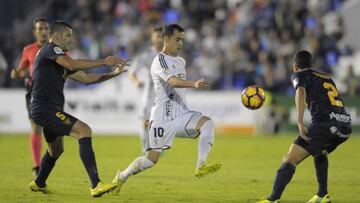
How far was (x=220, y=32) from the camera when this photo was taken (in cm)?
2866

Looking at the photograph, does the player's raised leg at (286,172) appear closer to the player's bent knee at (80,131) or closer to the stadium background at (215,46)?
the player's bent knee at (80,131)

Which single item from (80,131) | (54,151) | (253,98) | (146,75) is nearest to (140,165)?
(80,131)

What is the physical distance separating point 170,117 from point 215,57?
16753mm

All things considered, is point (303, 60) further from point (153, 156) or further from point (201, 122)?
point (153, 156)

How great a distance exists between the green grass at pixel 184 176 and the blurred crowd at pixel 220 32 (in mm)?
5569

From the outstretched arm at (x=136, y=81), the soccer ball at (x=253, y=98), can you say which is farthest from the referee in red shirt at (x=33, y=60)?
the soccer ball at (x=253, y=98)

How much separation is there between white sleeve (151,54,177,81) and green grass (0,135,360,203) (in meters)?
1.71

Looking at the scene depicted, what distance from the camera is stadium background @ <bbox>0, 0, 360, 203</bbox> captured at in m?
23.2

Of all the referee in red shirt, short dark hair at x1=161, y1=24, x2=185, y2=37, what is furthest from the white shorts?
the referee in red shirt

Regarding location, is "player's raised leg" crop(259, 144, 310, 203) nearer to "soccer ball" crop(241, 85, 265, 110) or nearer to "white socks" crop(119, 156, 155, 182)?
"soccer ball" crop(241, 85, 265, 110)

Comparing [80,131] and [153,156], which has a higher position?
[80,131]

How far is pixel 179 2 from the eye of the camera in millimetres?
29922

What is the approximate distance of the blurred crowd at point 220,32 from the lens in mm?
26984

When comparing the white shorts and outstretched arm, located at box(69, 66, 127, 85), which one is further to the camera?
outstretched arm, located at box(69, 66, 127, 85)
